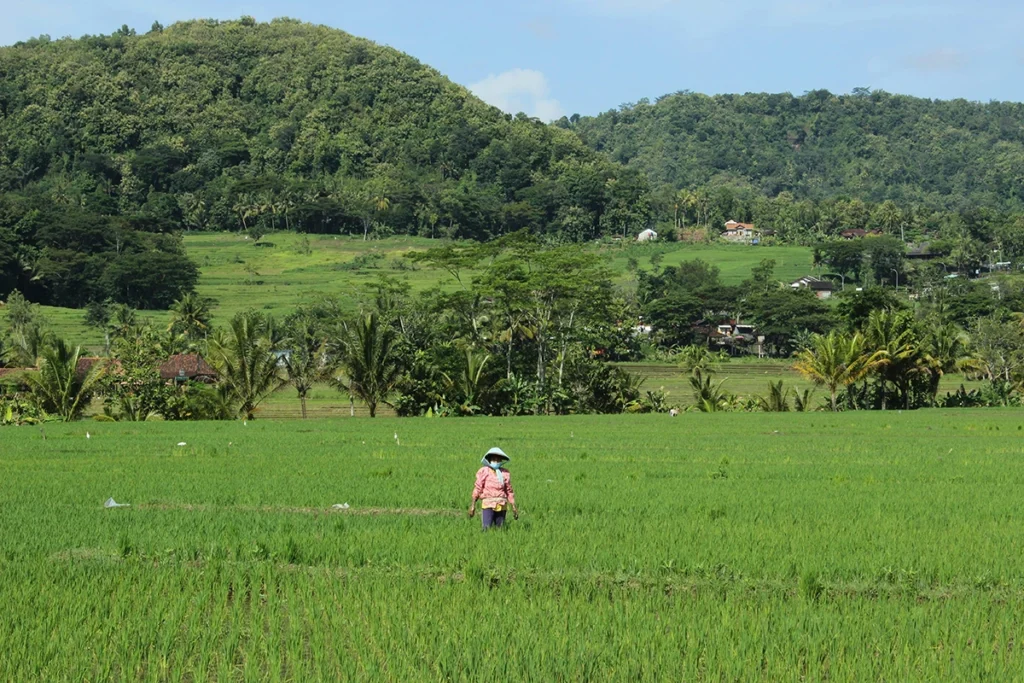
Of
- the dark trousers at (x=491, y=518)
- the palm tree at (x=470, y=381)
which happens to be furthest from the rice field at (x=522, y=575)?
the palm tree at (x=470, y=381)

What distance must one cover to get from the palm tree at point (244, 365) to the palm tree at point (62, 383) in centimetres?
374

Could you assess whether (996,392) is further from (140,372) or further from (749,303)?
(749,303)

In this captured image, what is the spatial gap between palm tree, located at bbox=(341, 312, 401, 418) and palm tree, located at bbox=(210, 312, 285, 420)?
251 cm

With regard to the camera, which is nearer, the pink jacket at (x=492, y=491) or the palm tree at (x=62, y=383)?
the pink jacket at (x=492, y=491)

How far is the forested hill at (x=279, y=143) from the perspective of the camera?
408ft

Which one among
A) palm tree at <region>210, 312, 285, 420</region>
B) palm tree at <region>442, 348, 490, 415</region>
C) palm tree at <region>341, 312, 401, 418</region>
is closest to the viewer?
palm tree at <region>210, 312, 285, 420</region>

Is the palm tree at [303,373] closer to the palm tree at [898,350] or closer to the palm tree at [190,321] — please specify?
the palm tree at [898,350]

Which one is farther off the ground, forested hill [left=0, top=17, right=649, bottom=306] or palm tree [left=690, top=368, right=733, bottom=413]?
forested hill [left=0, top=17, right=649, bottom=306]

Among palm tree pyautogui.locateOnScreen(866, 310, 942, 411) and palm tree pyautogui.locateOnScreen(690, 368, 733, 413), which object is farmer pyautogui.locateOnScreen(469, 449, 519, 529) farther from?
palm tree pyautogui.locateOnScreen(866, 310, 942, 411)

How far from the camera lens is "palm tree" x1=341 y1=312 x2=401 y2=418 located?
38.9 m

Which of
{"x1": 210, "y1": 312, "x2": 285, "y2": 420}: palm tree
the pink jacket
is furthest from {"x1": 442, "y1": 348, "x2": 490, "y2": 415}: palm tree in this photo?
the pink jacket

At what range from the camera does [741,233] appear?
5443 inches

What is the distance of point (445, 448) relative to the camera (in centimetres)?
2384

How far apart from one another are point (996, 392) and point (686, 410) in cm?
1155
